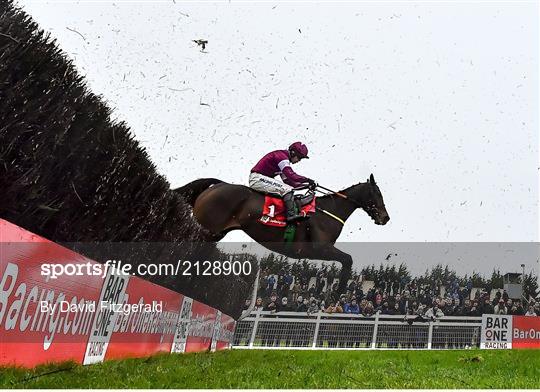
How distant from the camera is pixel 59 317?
6.35m

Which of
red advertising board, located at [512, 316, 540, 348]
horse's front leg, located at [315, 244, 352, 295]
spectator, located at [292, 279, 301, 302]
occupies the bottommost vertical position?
horse's front leg, located at [315, 244, 352, 295]

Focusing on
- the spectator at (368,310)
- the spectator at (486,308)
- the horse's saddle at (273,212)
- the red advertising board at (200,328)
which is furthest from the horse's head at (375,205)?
the spectator at (486,308)

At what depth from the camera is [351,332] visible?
21422 millimetres

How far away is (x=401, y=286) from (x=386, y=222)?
13.3 meters

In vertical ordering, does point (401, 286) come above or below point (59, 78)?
above

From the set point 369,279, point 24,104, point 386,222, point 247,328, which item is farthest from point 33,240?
point 247,328

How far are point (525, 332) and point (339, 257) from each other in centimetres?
1965

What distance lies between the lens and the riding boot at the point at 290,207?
311 inches

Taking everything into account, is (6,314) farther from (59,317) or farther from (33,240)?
(59,317)

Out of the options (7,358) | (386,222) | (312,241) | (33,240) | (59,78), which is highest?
(59,78)

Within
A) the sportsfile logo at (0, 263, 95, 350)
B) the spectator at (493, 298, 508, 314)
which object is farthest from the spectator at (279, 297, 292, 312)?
the sportsfile logo at (0, 263, 95, 350)

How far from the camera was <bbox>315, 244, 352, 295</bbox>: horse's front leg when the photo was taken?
8.45 m

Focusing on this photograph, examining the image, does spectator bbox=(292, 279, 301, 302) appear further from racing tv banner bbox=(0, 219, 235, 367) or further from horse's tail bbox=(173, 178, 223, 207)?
horse's tail bbox=(173, 178, 223, 207)

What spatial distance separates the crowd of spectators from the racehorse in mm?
9732
